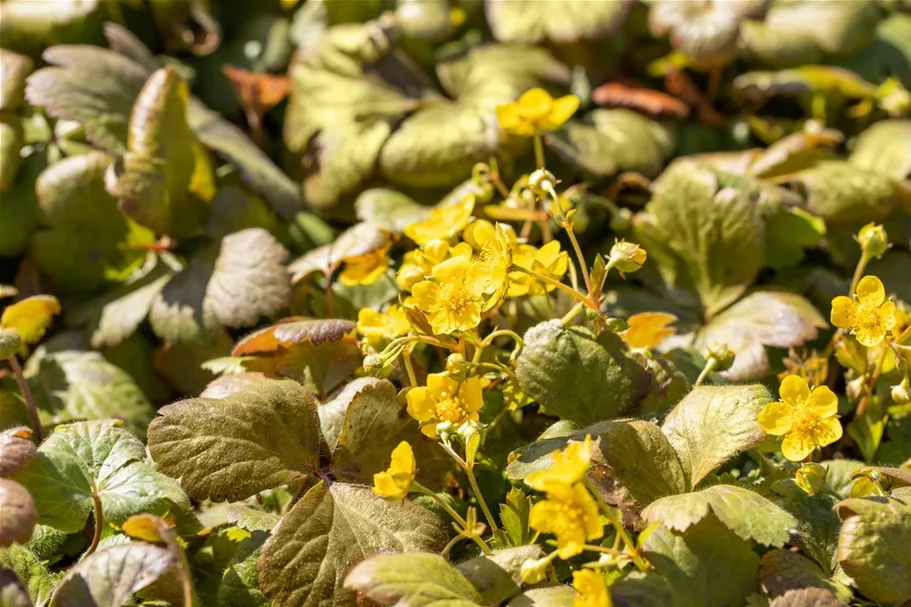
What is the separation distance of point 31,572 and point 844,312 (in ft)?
4.23

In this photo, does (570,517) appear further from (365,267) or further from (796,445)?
(365,267)

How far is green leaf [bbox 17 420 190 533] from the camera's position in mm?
1409

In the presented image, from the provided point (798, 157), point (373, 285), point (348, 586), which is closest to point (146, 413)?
point (373, 285)

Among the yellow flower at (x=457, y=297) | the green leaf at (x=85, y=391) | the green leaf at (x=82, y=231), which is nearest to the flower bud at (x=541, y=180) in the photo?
the yellow flower at (x=457, y=297)

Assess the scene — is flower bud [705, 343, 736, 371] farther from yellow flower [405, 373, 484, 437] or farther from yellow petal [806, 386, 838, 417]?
yellow flower [405, 373, 484, 437]

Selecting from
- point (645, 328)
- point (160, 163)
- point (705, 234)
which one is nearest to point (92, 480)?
point (160, 163)

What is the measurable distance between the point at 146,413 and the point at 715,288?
1.26m

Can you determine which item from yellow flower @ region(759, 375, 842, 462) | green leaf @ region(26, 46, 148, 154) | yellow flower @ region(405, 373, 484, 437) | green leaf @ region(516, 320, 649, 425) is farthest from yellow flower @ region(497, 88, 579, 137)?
green leaf @ region(26, 46, 148, 154)

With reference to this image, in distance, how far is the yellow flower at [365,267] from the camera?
1.83m

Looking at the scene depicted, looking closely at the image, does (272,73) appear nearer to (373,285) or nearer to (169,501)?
(373,285)

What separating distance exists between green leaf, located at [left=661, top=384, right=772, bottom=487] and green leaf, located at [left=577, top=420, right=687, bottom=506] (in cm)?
3

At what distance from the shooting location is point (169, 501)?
149cm

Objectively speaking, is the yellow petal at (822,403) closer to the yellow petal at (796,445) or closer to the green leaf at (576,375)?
the yellow petal at (796,445)

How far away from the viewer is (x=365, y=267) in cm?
187
